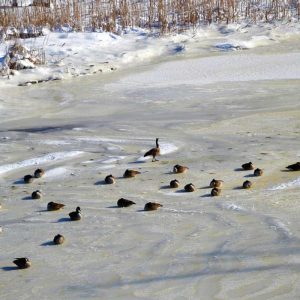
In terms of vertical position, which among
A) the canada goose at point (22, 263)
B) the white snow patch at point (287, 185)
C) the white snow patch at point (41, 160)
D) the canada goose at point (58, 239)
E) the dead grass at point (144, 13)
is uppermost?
the dead grass at point (144, 13)

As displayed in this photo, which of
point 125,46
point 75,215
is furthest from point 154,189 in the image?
point 125,46

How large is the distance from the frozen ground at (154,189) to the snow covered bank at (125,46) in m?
0.79

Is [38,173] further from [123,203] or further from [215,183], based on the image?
[215,183]

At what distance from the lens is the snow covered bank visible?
13.1 metres

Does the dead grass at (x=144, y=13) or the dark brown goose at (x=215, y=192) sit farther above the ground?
the dead grass at (x=144, y=13)

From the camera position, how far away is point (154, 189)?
20.5 ft

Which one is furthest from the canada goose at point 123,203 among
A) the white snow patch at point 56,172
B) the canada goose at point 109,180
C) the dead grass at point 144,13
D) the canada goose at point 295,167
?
the dead grass at point 144,13

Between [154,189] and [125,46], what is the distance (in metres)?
8.84

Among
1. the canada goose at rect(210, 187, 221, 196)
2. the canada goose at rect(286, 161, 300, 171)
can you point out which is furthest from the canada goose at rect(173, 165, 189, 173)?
the canada goose at rect(286, 161, 300, 171)

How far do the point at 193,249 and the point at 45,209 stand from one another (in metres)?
1.43

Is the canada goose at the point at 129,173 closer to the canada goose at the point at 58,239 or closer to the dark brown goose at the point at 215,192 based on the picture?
the dark brown goose at the point at 215,192

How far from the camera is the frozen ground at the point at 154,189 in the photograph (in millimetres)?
4316

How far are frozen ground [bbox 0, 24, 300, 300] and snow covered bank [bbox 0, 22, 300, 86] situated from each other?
789 mm

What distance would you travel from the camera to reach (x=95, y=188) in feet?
20.7
